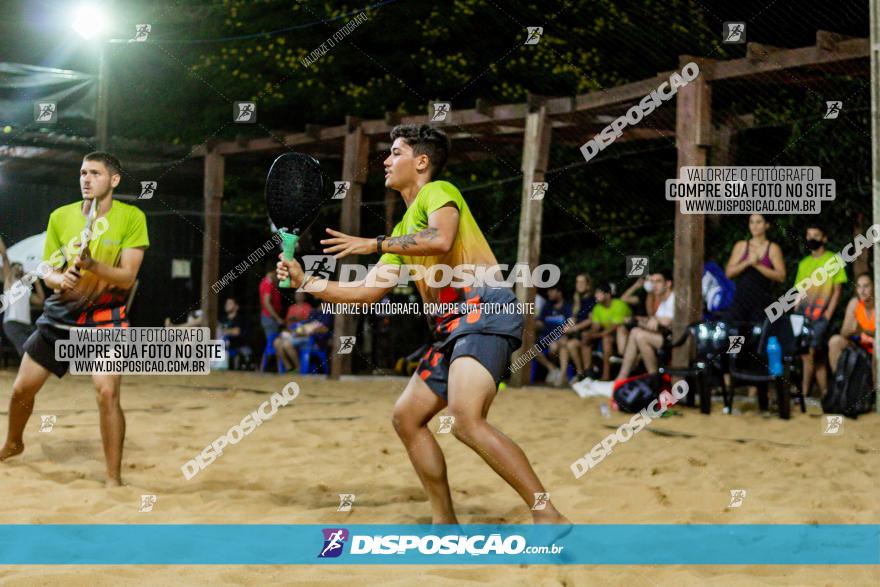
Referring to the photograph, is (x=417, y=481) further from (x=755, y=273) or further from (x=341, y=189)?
(x=341, y=189)

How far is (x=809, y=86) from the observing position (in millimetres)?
11570

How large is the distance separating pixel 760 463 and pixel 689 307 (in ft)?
14.0

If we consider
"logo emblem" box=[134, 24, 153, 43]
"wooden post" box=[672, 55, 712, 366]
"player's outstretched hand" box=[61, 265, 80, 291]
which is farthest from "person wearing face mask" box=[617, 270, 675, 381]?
"logo emblem" box=[134, 24, 153, 43]

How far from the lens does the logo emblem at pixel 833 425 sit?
830 cm

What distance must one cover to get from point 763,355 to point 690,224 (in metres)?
2.07

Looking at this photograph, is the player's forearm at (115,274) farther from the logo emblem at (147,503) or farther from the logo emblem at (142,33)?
the logo emblem at (142,33)

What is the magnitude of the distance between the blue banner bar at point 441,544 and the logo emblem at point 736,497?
0.52 m

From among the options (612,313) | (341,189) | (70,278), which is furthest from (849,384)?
(341,189)

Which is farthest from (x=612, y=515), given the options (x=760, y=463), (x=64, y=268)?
(x=64, y=268)

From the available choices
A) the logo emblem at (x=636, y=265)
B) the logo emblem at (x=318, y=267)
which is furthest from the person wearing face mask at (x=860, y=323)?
the logo emblem at (x=318, y=267)

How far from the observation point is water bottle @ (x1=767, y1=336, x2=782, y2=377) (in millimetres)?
9469

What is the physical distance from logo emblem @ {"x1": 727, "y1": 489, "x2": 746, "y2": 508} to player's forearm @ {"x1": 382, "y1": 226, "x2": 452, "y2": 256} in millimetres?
2364

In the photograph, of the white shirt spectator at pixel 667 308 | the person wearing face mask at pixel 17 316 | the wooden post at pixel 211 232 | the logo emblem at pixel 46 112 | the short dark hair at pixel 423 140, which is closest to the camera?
the short dark hair at pixel 423 140

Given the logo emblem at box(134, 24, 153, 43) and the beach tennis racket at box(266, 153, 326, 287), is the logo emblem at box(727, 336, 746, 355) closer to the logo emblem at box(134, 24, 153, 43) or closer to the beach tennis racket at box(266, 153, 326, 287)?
the beach tennis racket at box(266, 153, 326, 287)
